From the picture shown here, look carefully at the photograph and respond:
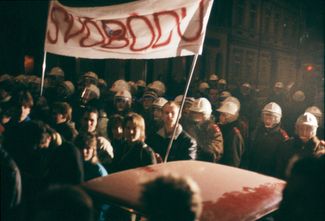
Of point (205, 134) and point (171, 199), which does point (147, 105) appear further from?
point (171, 199)

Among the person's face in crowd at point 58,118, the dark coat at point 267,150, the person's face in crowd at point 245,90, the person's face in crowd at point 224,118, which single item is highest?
the person's face in crowd at point 245,90

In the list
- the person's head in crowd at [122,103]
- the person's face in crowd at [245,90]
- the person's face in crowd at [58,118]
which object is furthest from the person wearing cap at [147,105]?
the person's face in crowd at [245,90]

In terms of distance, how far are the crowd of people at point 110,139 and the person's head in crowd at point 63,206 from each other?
0.11 ft

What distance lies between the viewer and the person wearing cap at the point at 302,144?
559 centimetres

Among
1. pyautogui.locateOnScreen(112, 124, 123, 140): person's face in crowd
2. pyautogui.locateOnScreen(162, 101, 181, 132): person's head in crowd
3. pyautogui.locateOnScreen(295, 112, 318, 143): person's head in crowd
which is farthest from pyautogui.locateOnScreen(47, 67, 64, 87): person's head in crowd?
pyautogui.locateOnScreen(295, 112, 318, 143): person's head in crowd

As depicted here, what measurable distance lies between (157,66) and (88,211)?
1853cm

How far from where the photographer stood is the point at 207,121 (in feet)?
20.6

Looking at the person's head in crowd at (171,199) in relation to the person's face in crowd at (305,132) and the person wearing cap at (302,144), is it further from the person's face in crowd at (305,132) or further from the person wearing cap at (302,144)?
the person's face in crowd at (305,132)

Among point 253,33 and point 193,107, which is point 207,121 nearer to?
point 193,107

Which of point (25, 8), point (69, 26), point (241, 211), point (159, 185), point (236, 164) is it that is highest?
point (25, 8)

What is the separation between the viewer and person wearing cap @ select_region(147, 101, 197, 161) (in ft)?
16.0

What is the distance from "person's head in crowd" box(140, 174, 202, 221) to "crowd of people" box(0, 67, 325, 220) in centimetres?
43

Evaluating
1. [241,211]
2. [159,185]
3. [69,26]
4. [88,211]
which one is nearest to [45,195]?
[88,211]

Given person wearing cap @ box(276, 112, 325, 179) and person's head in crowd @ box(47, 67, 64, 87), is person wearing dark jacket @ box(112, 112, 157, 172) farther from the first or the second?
person's head in crowd @ box(47, 67, 64, 87)
